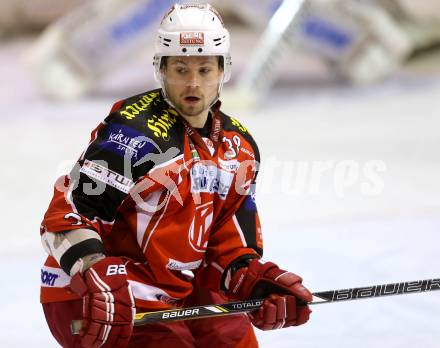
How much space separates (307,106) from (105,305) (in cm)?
373

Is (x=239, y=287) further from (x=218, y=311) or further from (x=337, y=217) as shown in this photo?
(x=337, y=217)

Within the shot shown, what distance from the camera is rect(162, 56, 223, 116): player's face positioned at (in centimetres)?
219

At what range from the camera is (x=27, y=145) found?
16.2 feet

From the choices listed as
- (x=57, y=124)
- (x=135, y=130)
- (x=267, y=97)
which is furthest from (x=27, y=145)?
(x=135, y=130)

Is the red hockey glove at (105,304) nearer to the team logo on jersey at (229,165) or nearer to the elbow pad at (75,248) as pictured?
the elbow pad at (75,248)

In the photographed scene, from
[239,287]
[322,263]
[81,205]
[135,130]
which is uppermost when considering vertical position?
[135,130]

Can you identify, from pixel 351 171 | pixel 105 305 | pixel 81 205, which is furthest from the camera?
pixel 351 171

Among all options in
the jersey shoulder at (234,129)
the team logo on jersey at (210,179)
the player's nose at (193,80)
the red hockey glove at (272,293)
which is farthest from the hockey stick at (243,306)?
the player's nose at (193,80)

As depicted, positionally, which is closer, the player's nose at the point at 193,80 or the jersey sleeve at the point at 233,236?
the player's nose at the point at 193,80

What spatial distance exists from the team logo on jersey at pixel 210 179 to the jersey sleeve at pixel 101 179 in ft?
0.45

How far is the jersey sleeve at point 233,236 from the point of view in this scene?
7.80 feet

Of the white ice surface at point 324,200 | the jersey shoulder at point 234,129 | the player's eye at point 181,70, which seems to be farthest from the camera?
the white ice surface at point 324,200

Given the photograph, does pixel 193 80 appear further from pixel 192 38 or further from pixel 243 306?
pixel 243 306

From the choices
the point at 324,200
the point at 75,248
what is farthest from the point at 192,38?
the point at 324,200
